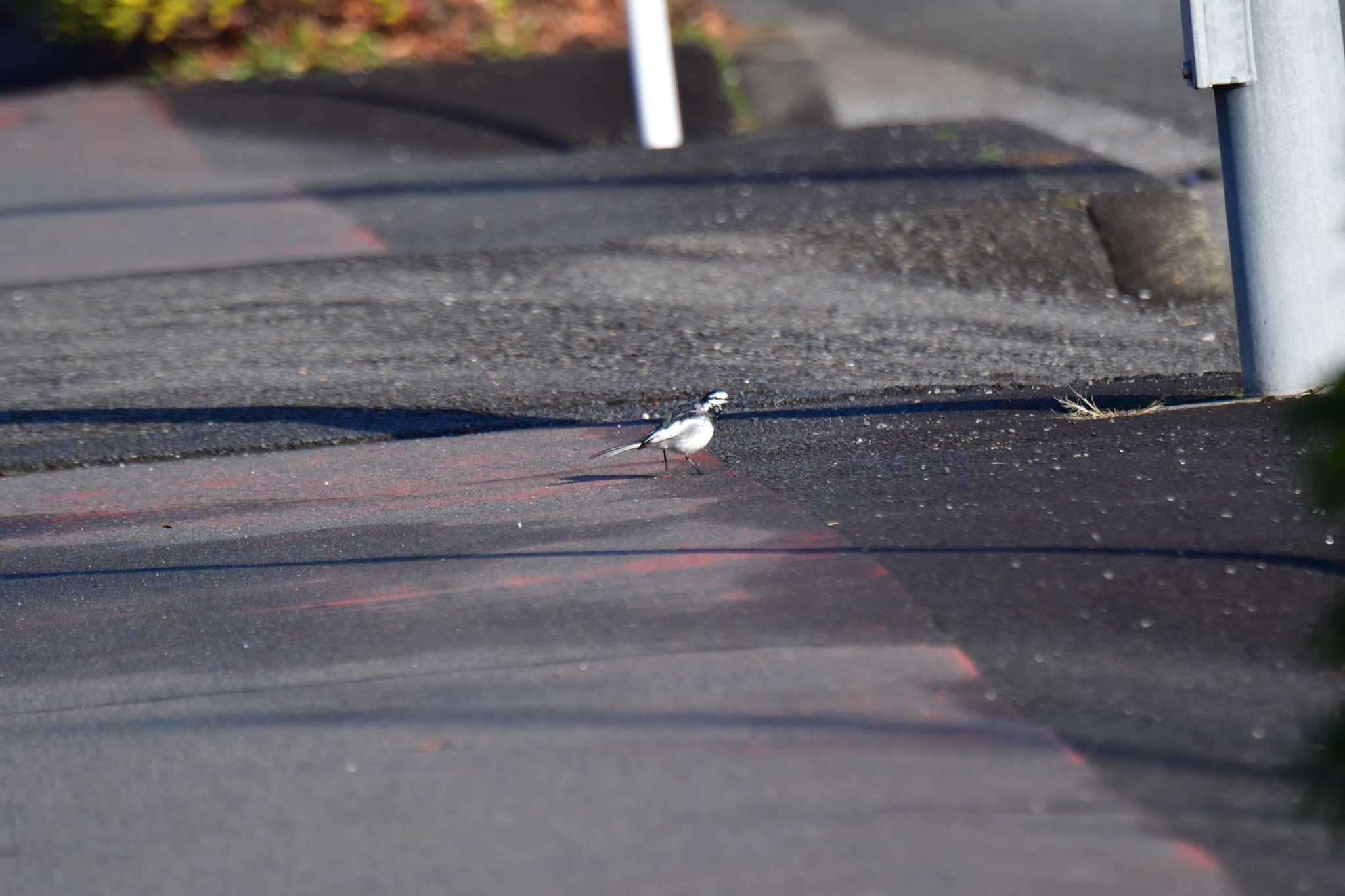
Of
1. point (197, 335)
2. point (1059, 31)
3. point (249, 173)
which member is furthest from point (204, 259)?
point (1059, 31)

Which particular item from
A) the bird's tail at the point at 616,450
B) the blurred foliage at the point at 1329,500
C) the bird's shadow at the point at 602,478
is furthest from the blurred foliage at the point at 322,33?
the blurred foliage at the point at 1329,500

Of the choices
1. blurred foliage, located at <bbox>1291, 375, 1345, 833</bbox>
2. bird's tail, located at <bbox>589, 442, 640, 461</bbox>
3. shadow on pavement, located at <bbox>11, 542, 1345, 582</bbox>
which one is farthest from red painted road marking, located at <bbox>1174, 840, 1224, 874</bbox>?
bird's tail, located at <bbox>589, 442, 640, 461</bbox>

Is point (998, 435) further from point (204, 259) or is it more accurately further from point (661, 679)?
point (204, 259)

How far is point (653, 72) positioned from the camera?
1562 centimetres

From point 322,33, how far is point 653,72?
5.25 metres

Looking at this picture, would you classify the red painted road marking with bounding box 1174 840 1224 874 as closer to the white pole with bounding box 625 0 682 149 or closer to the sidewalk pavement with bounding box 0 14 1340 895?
the sidewalk pavement with bounding box 0 14 1340 895

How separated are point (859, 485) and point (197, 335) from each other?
212 inches

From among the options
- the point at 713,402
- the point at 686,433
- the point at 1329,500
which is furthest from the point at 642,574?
the point at 1329,500

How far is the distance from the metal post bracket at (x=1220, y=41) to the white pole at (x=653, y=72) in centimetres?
844

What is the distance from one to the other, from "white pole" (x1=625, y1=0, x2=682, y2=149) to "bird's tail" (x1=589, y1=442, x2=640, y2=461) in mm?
7802

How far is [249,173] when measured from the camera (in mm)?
15812

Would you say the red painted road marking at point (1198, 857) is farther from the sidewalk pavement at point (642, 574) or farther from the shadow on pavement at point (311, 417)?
the shadow on pavement at point (311, 417)

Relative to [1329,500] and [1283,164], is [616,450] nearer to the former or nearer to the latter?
[1283,164]

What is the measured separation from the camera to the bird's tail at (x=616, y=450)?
291 inches
